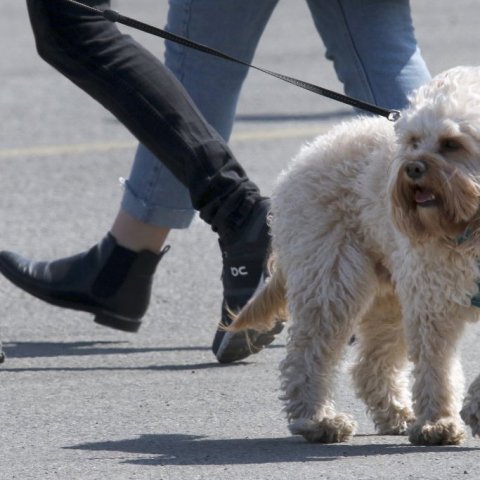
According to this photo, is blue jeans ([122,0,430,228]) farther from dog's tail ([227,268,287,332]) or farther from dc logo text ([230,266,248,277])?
dog's tail ([227,268,287,332])

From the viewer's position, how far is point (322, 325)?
15.4ft

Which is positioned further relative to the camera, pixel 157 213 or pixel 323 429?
pixel 157 213

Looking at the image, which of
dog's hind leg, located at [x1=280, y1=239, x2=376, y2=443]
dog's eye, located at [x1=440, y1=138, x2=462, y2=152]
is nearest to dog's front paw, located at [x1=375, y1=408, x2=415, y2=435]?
dog's hind leg, located at [x1=280, y1=239, x2=376, y2=443]

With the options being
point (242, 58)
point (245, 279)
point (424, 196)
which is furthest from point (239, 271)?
point (424, 196)

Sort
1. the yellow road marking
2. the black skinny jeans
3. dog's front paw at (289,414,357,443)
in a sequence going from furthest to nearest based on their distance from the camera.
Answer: the yellow road marking < the black skinny jeans < dog's front paw at (289,414,357,443)

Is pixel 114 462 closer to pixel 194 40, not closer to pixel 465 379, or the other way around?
pixel 465 379

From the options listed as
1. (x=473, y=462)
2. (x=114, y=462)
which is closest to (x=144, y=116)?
(x=114, y=462)

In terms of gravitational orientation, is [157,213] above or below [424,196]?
below

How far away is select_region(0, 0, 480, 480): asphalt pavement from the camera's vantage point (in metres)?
4.34

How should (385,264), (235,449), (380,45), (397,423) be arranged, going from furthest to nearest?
(380,45)
(397,423)
(385,264)
(235,449)

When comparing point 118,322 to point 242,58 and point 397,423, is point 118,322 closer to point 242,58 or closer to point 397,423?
point 242,58

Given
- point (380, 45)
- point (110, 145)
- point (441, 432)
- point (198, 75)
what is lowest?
point (110, 145)

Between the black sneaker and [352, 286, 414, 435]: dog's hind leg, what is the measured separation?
461mm

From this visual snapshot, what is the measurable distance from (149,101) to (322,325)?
3.66 ft
